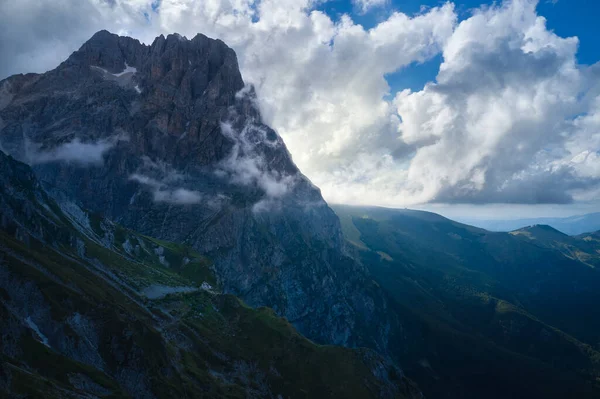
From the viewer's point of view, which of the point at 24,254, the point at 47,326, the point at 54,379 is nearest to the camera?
the point at 54,379

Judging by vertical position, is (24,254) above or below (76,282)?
above

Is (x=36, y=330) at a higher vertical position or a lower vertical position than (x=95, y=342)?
higher

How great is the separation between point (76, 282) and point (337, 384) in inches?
5080

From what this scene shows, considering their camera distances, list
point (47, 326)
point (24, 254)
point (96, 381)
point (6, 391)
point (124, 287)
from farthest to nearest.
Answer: point (124, 287), point (24, 254), point (47, 326), point (96, 381), point (6, 391)

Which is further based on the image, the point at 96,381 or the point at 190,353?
the point at 190,353

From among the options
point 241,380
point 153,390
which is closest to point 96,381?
point 153,390

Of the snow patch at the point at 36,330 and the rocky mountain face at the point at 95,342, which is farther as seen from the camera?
the snow patch at the point at 36,330

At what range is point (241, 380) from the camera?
172m

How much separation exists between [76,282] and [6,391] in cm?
7390

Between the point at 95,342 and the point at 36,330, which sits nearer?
the point at 36,330

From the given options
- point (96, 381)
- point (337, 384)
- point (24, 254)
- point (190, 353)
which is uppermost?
point (24, 254)

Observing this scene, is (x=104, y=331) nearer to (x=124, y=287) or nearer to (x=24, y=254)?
(x=24, y=254)

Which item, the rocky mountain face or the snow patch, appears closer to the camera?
the rocky mountain face

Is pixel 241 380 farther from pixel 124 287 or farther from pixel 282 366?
pixel 124 287
